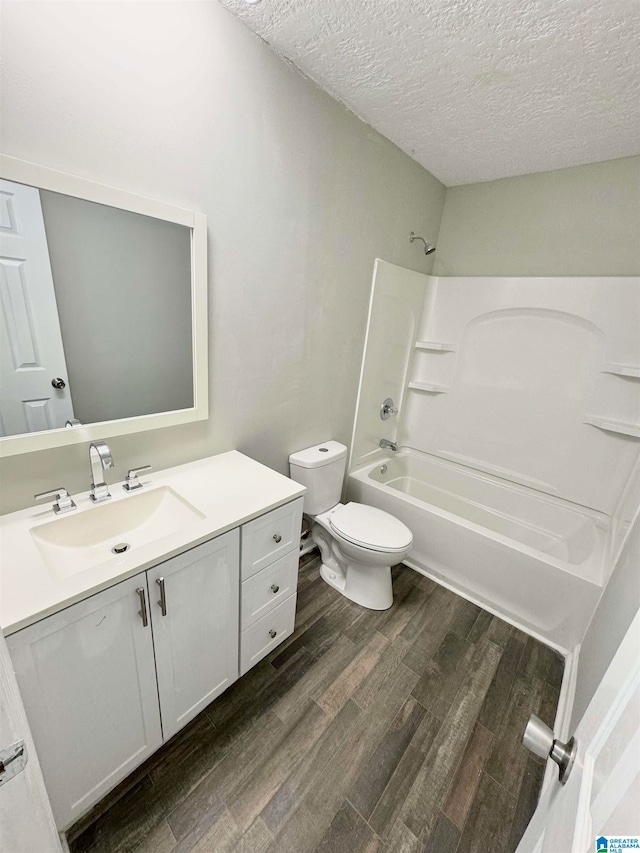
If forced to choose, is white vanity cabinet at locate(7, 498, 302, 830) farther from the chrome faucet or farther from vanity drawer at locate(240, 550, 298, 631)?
the chrome faucet

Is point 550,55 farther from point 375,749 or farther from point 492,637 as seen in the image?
point 375,749

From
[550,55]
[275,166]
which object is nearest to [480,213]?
[550,55]

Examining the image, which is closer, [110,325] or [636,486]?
[110,325]

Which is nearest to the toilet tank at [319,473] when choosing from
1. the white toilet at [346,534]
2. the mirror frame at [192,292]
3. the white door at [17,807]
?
the white toilet at [346,534]

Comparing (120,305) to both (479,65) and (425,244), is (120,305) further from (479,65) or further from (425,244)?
(425,244)

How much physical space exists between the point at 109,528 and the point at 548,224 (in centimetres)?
273

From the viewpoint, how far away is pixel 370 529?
5.98ft

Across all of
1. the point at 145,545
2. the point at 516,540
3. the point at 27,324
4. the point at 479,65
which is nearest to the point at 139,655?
the point at 145,545

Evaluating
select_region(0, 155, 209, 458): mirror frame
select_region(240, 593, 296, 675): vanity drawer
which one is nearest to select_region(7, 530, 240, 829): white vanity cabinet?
select_region(240, 593, 296, 675): vanity drawer

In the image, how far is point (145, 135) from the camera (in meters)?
1.04

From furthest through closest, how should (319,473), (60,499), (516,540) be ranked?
(516,540), (319,473), (60,499)

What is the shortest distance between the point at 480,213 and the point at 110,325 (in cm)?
235

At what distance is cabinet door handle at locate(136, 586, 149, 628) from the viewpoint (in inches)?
36.2

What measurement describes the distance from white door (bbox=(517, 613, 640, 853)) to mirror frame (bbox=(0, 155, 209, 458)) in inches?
52.2
